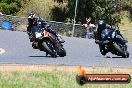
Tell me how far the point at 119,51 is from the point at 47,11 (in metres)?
36.2

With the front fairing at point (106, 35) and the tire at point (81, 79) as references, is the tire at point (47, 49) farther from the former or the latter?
the tire at point (81, 79)

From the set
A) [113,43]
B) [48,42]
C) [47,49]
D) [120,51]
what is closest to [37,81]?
[47,49]

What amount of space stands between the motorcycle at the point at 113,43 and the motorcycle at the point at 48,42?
193 centimetres

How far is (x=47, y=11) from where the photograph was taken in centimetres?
5488

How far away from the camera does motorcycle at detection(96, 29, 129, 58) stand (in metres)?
19.2

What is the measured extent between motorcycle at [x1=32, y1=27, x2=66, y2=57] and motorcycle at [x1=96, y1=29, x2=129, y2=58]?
1932 mm

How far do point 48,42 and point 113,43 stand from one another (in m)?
2.68

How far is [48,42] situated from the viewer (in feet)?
61.2

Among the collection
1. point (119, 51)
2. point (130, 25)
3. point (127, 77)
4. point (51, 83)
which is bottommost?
point (130, 25)

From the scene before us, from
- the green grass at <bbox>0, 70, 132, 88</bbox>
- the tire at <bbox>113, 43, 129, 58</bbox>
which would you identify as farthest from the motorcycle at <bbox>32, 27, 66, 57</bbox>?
the green grass at <bbox>0, 70, 132, 88</bbox>

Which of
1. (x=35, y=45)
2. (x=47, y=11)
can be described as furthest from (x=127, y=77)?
(x=47, y=11)

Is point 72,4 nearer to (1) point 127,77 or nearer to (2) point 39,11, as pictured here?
(2) point 39,11

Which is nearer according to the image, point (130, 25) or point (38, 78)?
point (38, 78)

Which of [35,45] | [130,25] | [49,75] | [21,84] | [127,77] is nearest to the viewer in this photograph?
[127,77]
